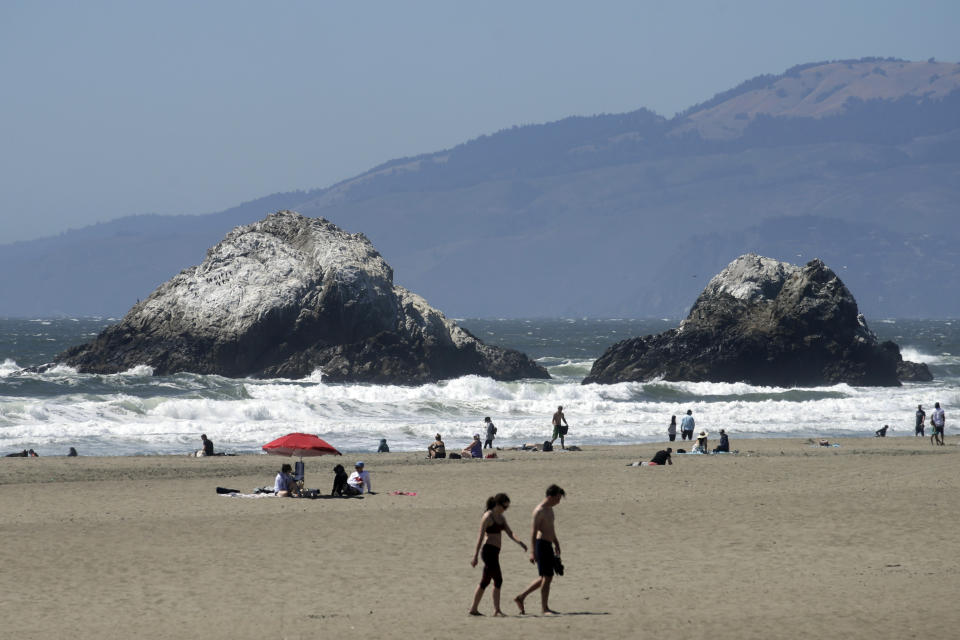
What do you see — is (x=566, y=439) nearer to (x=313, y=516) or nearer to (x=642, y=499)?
(x=642, y=499)

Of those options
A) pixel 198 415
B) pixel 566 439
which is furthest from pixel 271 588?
pixel 198 415

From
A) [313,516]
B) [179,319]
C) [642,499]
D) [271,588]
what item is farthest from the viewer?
[179,319]

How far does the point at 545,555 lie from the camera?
523 inches

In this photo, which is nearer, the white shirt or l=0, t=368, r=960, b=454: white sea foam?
the white shirt

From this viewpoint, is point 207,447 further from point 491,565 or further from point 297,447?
point 491,565

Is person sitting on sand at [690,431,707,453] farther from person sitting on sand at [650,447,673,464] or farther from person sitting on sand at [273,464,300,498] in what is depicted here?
person sitting on sand at [273,464,300,498]

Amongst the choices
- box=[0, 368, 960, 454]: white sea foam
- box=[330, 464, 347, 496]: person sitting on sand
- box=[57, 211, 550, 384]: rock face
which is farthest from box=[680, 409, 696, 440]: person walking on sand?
box=[57, 211, 550, 384]: rock face

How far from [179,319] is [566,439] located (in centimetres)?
2589

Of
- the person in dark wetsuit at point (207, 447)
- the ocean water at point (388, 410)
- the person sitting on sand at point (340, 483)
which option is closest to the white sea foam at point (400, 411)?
the ocean water at point (388, 410)

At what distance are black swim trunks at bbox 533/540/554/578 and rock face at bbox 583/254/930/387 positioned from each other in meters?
49.6

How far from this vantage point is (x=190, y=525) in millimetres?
19234

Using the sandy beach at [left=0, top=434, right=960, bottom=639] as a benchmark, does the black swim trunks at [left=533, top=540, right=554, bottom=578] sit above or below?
above

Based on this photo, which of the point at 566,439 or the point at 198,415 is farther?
the point at 198,415

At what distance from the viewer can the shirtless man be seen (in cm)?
1320
